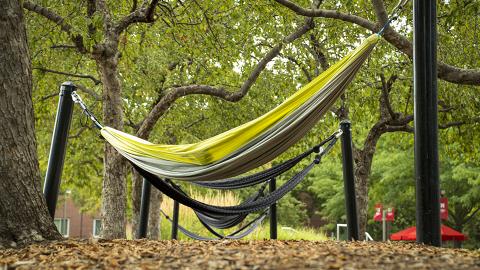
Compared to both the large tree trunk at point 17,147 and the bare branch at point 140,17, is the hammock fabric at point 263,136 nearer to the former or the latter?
the large tree trunk at point 17,147

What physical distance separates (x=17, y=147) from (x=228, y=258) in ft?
5.45

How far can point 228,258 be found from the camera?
2.71 m

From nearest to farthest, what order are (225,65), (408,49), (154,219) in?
(408,49) < (225,65) < (154,219)

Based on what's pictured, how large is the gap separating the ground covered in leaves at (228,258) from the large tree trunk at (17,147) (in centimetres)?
26

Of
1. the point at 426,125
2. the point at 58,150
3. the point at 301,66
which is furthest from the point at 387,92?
the point at 58,150

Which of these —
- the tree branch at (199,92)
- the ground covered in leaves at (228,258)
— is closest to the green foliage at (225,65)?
the tree branch at (199,92)

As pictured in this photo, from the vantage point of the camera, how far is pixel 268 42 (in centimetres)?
841

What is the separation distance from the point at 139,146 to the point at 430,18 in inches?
77.5

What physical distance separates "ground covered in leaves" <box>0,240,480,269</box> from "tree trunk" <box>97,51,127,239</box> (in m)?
2.95

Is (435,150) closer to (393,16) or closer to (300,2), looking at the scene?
(393,16)

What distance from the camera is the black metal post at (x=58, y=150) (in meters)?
4.14

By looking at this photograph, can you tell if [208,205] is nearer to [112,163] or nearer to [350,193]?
[350,193]

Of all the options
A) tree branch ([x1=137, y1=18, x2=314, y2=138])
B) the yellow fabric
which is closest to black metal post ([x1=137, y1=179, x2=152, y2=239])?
tree branch ([x1=137, y1=18, x2=314, y2=138])

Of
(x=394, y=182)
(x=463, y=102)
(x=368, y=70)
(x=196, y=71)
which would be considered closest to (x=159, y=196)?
(x=196, y=71)
